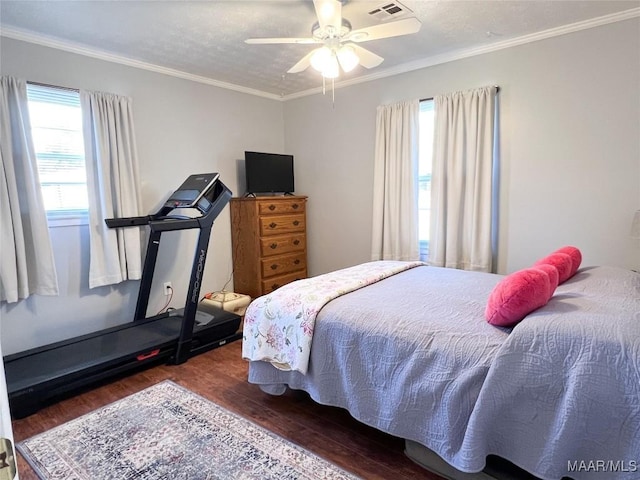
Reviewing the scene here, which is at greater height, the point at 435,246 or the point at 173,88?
the point at 173,88

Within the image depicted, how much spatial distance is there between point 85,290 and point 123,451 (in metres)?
1.77

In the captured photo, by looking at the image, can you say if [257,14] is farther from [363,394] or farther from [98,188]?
[363,394]

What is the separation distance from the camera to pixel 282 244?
418cm

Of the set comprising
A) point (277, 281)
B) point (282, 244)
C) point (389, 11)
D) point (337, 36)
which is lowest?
point (277, 281)

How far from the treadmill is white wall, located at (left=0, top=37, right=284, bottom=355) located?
35 cm

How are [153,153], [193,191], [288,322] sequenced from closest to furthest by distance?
[288,322] < [193,191] < [153,153]

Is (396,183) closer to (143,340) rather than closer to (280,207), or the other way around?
(280,207)

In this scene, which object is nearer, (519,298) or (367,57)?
(519,298)

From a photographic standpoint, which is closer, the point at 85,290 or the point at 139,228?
the point at 85,290

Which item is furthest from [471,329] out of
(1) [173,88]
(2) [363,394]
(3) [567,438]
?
(1) [173,88]

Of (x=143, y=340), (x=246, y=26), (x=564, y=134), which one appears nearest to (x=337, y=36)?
(x=246, y=26)

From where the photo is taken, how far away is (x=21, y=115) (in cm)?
266

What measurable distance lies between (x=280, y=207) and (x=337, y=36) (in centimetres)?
217

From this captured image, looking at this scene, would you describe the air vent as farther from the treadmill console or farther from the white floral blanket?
the white floral blanket
